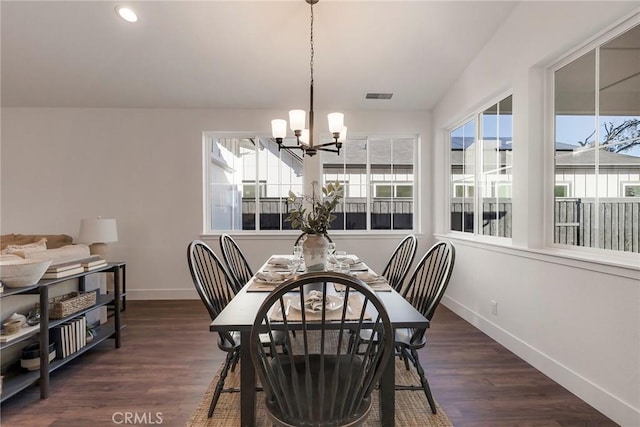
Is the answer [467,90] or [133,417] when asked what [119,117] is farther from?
[467,90]

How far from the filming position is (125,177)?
166 inches

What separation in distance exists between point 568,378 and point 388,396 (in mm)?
1398

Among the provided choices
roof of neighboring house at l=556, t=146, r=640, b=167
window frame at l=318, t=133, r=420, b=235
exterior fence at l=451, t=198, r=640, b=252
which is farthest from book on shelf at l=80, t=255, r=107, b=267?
roof of neighboring house at l=556, t=146, r=640, b=167

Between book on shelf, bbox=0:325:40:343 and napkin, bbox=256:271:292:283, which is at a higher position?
napkin, bbox=256:271:292:283

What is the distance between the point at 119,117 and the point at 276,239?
2591 mm

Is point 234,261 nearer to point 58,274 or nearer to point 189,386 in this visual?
point 189,386

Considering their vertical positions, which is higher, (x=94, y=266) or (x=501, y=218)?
(x=501, y=218)

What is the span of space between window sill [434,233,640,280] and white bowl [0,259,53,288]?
132 inches

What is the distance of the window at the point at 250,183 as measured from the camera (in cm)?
445

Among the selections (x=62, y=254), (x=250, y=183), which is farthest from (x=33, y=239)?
(x=250, y=183)

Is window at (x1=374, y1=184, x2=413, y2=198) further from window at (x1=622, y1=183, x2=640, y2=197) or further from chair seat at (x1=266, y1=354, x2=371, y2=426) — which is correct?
chair seat at (x1=266, y1=354, x2=371, y2=426)

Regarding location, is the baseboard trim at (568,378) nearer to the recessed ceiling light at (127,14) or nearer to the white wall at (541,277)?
the white wall at (541,277)

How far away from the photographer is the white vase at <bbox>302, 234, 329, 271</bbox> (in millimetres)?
2064

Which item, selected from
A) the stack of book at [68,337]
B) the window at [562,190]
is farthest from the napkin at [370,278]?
the stack of book at [68,337]
